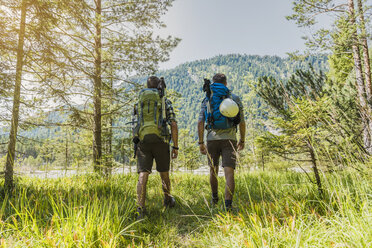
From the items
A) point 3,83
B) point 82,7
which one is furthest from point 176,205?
point 82,7

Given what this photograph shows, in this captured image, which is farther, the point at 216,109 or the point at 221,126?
the point at 216,109

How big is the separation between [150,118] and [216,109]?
121cm

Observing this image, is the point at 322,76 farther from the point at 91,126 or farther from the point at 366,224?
the point at 91,126

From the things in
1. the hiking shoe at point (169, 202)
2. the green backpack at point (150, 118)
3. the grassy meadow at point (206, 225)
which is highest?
the green backpack at point (150, 118)

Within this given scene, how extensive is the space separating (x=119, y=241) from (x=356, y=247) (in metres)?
2.15

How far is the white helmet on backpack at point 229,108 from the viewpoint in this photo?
129 inches

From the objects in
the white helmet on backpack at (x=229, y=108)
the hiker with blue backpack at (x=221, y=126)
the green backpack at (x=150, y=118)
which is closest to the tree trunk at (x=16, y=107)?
the green backpack at (x=150, y=118)

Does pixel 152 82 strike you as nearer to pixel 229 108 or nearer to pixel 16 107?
pixel 229 108

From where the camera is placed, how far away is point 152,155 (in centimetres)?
339

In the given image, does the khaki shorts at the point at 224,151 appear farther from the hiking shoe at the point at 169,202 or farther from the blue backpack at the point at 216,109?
the hiking shoe at the point at 169,202

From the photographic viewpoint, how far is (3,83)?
13.8ft

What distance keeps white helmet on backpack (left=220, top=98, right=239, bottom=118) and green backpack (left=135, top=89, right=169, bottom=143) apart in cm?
104

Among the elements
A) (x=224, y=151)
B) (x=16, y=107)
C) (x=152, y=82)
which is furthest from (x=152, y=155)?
(x=16, y=107)

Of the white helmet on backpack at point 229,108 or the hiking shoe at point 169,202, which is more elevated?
the white helmet on backpack at point 229,108
